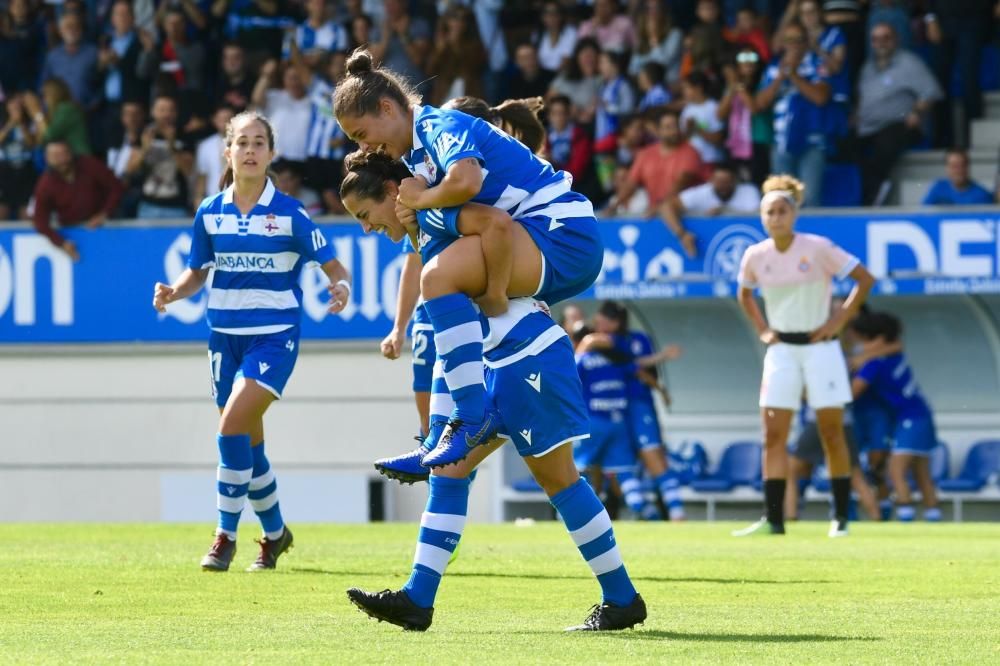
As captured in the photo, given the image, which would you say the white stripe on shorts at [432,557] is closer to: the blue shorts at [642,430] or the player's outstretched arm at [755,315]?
the player's outstretched arm at [755,315]

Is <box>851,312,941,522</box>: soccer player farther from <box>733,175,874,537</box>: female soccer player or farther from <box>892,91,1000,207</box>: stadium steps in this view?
<box>733,175,874,537</box>: female soccer player

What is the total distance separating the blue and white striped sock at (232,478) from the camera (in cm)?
923

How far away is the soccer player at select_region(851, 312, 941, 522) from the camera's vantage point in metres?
17.4

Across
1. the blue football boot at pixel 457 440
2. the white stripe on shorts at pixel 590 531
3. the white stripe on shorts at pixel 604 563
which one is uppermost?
the blue football boot at pixel 457 440

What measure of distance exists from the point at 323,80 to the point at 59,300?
11.7 ft

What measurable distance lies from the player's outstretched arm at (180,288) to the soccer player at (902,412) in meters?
9.12

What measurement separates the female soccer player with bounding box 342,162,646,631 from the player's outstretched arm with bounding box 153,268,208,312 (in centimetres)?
305

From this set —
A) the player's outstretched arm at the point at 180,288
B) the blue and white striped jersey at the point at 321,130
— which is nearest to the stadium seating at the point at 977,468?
the blue and white striped jersey at the point at 321,130

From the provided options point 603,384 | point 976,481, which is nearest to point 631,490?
point 603,384

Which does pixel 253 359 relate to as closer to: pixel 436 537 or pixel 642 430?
pixel 436 537

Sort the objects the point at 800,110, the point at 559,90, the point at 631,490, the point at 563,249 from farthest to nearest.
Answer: the point at 559,90, the point at 800,110, the point at 631,490, the point at 563,249

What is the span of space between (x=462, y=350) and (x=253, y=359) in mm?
3242

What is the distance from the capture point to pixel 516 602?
25.4ft

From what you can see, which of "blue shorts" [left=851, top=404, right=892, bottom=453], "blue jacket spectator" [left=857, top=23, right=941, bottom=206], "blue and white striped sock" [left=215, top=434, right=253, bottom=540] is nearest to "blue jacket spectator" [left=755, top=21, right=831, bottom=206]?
"blue jacket spectator" [left=857, top=23, right=941, bottom=206]
